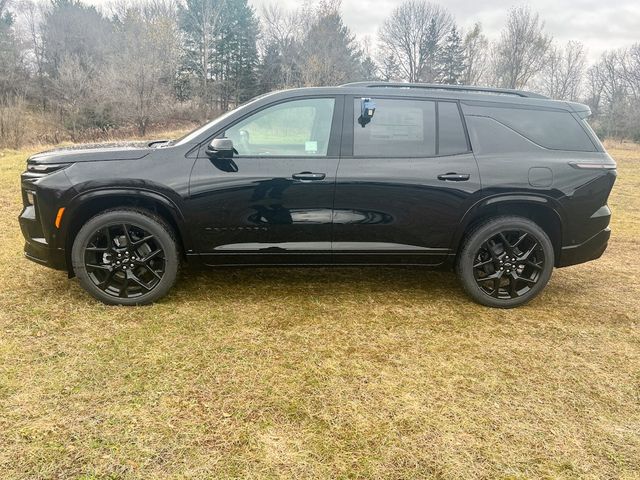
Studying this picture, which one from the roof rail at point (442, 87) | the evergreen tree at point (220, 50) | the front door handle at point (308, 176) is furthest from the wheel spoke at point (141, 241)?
the evergreen tree at point (220, 50)

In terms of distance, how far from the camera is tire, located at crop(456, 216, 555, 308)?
3531 mm

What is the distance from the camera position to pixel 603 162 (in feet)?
11.5

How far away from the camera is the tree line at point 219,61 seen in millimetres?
30453

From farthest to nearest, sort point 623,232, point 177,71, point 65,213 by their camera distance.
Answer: point 177,71 → point 623,232 → point 65,213

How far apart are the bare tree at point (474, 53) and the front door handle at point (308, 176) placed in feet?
150

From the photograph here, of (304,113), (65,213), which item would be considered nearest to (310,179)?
(304,113)

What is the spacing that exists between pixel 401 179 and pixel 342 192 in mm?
474

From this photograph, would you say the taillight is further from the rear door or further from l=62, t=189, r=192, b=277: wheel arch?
l=62, t=189, r=192, b=277: wheel arch

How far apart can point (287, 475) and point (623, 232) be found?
658 cm

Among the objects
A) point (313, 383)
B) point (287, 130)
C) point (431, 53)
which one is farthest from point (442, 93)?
point (431, 53)

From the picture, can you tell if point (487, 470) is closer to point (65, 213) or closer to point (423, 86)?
point (423, 86)

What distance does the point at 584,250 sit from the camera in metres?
3.65

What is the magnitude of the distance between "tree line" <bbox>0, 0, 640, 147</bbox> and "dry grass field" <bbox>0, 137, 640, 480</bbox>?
1072 inches

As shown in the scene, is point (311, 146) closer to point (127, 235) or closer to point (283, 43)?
point (127, 235)
